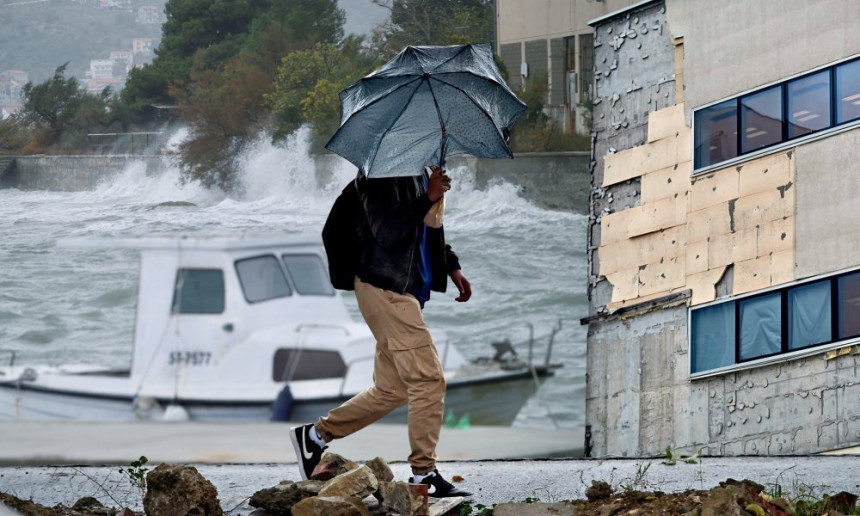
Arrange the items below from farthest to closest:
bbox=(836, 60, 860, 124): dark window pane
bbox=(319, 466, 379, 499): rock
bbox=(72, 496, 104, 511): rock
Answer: bbox=(836, 60, 860, 124): dark window pane, bbox=(72, 496, 104, 511): rock, bbox=(319, 466, 379, 499): rock

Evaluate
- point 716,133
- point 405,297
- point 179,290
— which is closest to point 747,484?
point 405,297

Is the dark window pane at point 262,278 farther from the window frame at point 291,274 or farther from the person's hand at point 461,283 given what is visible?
the person's hand at point 461,283

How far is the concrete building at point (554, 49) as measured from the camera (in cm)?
680

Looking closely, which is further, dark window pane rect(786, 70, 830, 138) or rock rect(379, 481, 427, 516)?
dark window pane rect(786, 70, 830, 138)

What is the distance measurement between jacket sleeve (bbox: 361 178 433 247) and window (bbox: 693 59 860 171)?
118 inches

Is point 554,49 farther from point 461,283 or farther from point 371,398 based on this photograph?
point 371,398

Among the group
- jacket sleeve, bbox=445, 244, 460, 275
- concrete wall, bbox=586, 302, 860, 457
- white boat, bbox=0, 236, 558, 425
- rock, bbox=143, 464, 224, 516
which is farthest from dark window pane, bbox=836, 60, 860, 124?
rock, bbox=143, 464, 224, 516

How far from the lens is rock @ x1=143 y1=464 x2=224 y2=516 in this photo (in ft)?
10.7

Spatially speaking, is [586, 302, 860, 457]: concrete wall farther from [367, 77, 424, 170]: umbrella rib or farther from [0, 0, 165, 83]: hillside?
[0, 0, 165, 83]: hillside

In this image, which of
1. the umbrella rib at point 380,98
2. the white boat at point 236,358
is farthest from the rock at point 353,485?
the white boat at point 236,358

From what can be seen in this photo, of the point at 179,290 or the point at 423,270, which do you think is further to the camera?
the point at 179,290

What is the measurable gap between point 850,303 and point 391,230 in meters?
3.10

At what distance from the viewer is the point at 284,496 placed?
3395 mm

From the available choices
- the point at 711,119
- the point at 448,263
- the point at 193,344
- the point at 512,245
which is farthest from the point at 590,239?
the point at 448,263
